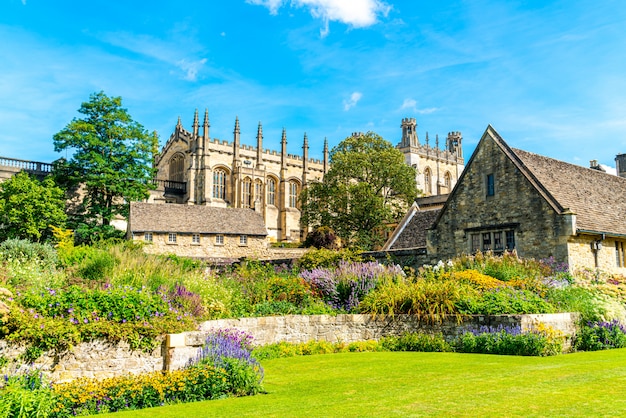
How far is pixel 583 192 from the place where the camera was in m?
22.8

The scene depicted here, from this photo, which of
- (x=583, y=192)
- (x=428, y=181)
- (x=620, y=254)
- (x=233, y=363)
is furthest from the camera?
(x=428, y=181)

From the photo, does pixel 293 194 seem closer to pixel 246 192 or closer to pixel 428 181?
pixel 246 192

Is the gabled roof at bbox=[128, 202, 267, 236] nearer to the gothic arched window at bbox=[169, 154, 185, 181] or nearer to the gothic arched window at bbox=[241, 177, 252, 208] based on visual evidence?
the gothic arched window at bbox=[241, 177, 252, 208]

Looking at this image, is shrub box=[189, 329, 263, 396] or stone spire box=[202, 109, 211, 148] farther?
stone spire box=[202, 109, 211, 148]

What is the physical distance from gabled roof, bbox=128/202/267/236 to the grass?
27.4m

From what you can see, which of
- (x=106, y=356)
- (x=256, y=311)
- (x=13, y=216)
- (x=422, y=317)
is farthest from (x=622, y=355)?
(x=13, y=216)

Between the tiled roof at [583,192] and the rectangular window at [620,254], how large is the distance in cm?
52

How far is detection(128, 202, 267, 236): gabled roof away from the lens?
38125 millimetres

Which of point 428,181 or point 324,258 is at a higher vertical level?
point 428,181

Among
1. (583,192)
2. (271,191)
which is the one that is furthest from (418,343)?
(271,191)

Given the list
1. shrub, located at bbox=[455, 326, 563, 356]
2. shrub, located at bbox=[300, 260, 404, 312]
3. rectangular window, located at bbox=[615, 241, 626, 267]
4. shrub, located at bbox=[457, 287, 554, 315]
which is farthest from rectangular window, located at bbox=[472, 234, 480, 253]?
shrub, located at bbox=[455, 326, 563, 356]

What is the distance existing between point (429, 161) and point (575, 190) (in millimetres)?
76383

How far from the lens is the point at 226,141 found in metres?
73.9

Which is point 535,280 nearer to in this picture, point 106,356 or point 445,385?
point 445,385
